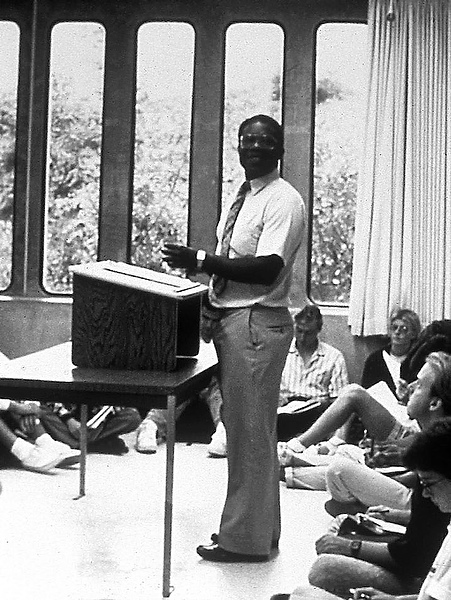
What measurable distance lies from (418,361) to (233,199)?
0.94 m

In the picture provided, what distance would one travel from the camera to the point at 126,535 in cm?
467

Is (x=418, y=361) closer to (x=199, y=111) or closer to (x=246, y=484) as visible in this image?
(x=246, y=484)

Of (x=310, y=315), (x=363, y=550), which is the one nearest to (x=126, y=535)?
(x=363, y=550)

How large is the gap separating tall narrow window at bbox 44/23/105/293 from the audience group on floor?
1588 millimetres

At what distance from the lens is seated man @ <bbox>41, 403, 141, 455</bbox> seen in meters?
6.57

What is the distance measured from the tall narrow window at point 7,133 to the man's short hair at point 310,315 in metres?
2.28

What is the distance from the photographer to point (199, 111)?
7.89 metres

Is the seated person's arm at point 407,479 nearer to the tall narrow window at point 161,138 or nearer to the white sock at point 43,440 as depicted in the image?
the white sock at point 43,440

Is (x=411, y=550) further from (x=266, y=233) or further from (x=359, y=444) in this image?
(x=359, y=444)

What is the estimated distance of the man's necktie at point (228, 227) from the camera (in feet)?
13.6

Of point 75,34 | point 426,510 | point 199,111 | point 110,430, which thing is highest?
point 75,34

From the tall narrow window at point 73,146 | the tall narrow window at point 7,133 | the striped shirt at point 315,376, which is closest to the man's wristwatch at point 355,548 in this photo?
the striped shirt at point 315,376

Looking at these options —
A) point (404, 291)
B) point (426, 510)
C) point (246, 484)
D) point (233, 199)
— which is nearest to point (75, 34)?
point (404, 291)

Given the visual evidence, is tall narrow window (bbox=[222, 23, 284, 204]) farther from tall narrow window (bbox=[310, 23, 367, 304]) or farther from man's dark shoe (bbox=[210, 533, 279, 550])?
man's dark shoe (bbox=[210, 533, 279, 550])
